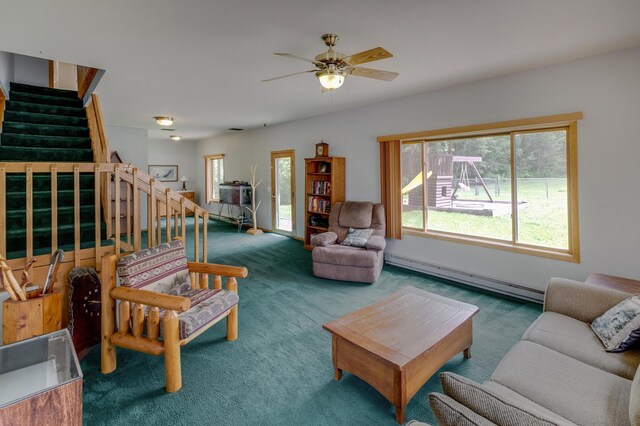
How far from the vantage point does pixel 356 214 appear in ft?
16.6

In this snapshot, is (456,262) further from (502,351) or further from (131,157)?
(131,157)

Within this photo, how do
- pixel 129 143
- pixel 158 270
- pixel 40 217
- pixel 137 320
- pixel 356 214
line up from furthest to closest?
1. pixel 129 143
2. pixel 356 214
3. pixel 40 217
4. pixel 158 270
5. pixel 137 320

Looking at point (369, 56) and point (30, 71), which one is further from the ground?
point (30, 71)

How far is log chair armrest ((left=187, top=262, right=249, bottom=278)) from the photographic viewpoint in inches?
108

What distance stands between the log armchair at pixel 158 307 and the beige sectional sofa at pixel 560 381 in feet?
5.62

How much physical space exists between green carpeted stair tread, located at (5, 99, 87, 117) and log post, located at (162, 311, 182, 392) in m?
4.19

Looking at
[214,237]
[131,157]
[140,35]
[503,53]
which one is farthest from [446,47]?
[131,157]

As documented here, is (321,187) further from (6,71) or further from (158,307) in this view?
(6,71)

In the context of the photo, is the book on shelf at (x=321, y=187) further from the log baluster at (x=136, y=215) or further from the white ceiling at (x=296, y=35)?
the log baluster at (x=136, y=215)

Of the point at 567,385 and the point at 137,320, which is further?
the point at 137,320

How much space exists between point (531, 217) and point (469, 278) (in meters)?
1.04

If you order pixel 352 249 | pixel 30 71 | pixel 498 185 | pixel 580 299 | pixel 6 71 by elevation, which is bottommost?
pixel 580 299

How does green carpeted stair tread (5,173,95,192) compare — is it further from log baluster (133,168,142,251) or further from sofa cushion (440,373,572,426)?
sofa cushion (440,373,572,426)

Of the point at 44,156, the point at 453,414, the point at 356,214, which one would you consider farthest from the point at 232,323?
the point at 44,156
